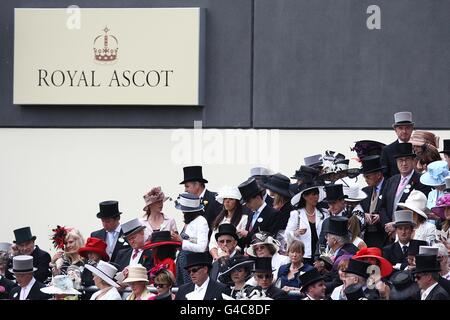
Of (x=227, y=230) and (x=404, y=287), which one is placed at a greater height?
(x=227, y=230)

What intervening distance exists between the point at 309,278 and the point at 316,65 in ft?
26.0

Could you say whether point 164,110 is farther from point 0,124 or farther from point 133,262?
point 133,262

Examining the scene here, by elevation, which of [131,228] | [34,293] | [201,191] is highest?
[201,191]

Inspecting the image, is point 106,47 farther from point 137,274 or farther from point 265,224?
point 137,274

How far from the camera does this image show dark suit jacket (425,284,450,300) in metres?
13.8

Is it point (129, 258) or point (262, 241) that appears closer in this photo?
point (262, 241)

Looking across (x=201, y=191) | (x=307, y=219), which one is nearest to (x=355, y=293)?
(x=307, y=219)

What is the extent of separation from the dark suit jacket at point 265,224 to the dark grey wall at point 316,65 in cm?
554

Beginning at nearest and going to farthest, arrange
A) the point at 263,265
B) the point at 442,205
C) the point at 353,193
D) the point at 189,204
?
the point at 263,265
the point at 442,205
the point at 353,193
the point at 189,204

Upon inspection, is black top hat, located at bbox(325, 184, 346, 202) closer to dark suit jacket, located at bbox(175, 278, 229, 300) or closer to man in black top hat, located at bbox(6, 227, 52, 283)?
dark suit jacket, located at bbox(175, 278, 229, 300)

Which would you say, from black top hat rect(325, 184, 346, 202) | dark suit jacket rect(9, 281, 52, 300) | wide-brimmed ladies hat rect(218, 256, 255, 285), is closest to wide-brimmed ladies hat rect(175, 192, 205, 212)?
wide-brimmed ladies hat rect(218, 256, 255, 285)

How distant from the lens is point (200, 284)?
15.2 meters
